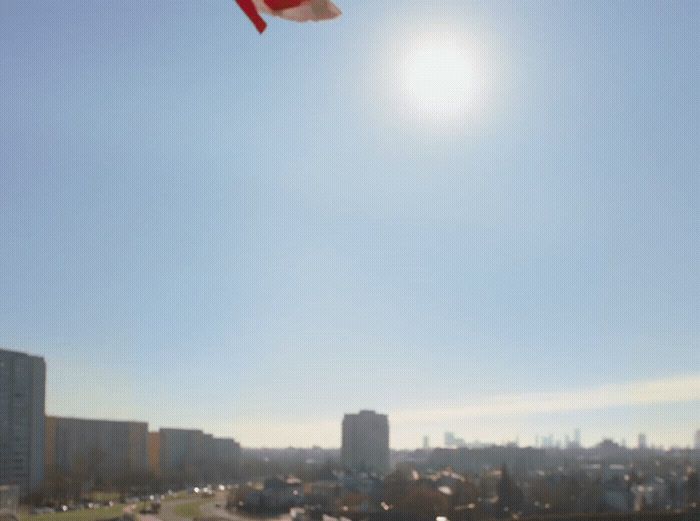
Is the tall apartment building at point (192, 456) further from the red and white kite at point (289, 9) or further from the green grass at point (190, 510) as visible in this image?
the red and white kite at point (289, 9)

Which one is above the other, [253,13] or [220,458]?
[253,13]

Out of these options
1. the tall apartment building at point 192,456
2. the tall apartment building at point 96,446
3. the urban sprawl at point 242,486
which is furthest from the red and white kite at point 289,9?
the tall apartment building at point 192,456

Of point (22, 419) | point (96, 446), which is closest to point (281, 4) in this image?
point (22, 419)

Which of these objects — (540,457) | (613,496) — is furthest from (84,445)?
(540,457)

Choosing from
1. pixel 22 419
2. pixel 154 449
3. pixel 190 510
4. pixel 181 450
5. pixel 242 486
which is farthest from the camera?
pixel 181 450

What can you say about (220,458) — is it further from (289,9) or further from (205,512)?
(289,9)

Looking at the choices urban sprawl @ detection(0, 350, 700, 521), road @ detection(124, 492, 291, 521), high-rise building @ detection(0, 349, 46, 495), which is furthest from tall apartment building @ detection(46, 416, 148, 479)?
road @ detection(124, 492, 291, 521)

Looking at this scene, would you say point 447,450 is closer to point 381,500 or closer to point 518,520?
point 381,500
